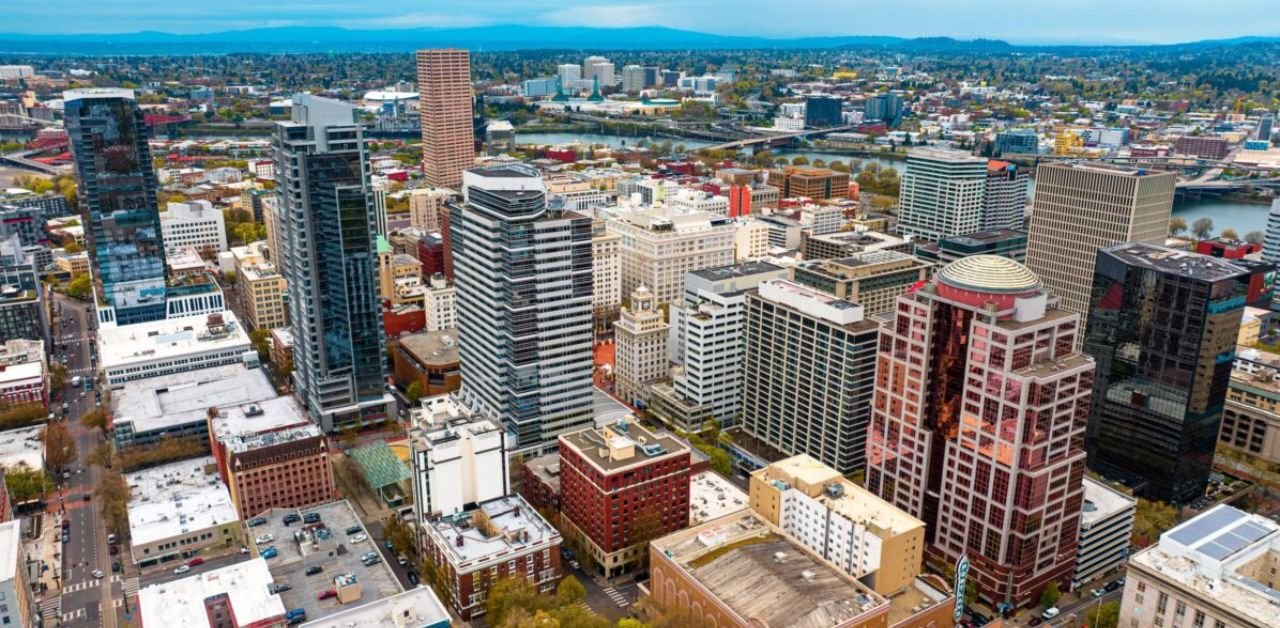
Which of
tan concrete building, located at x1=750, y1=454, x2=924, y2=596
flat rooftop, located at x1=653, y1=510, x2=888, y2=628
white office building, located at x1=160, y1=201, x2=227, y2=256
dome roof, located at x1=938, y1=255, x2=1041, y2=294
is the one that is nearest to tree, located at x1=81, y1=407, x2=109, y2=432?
flat rooftop, located at x1=653, y1=510, x2=888, y2=628

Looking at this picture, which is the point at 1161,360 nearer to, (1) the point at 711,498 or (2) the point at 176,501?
(1) the point at 711,498

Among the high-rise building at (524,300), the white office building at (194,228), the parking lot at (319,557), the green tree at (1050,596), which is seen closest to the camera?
the parking lot at (319,557)

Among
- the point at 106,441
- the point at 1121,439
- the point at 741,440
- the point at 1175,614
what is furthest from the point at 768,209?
the point at 1175,614

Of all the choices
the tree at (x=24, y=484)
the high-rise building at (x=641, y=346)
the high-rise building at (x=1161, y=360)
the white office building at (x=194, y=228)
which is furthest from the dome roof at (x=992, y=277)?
the white office building at (x=194, y=228)

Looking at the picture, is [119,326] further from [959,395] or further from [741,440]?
[959,395]

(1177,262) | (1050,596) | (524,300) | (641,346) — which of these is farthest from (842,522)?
(641,346)

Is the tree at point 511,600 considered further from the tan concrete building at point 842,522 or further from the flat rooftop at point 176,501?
the flat rooftop at point 176,501
